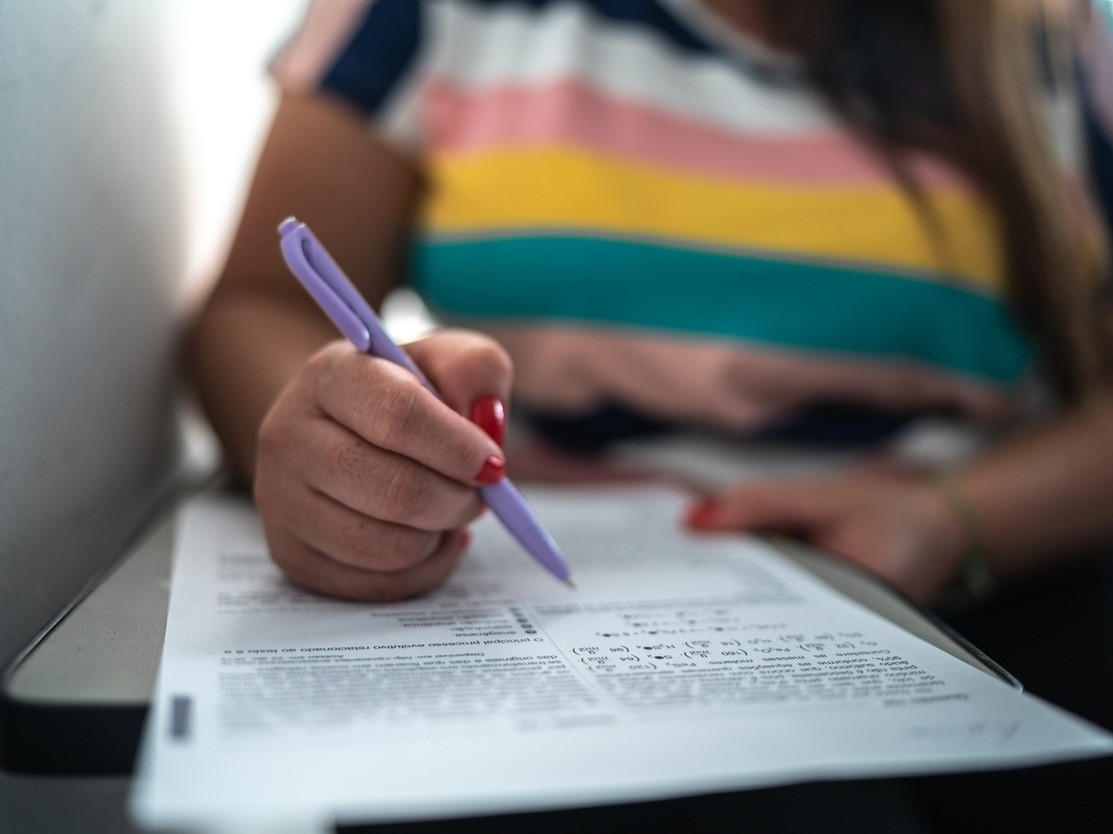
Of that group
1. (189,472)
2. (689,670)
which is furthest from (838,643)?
(189,472)

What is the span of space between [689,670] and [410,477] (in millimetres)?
121

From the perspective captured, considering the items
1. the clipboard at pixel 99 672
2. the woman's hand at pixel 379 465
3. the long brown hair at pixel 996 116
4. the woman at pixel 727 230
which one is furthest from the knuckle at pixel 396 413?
the long brown hair at pixel 996 116

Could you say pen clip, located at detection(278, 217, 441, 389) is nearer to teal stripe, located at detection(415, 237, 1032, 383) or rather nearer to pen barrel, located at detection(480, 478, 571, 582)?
pen barrel, located at detection(480, 478, 571, 582)

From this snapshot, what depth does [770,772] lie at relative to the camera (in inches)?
9.9

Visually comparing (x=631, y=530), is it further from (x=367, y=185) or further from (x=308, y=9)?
(x=308, y=9)

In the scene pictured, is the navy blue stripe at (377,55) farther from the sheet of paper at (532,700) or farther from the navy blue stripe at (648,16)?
the sheet of paper at (532,700)

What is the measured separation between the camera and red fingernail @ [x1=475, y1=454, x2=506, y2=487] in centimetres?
35

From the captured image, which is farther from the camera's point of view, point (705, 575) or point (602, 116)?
point (602, 116)

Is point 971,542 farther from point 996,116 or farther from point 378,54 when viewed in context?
point 378,54

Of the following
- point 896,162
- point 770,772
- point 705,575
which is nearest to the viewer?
point 770,772

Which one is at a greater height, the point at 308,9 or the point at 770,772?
the point at 308,9

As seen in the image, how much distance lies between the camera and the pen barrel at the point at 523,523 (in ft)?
1.23

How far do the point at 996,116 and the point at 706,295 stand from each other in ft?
0.80

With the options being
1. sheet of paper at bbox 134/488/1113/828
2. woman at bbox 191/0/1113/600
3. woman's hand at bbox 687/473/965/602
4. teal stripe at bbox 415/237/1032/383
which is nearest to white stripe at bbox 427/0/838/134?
woman at bbox 191/0/1113/600
